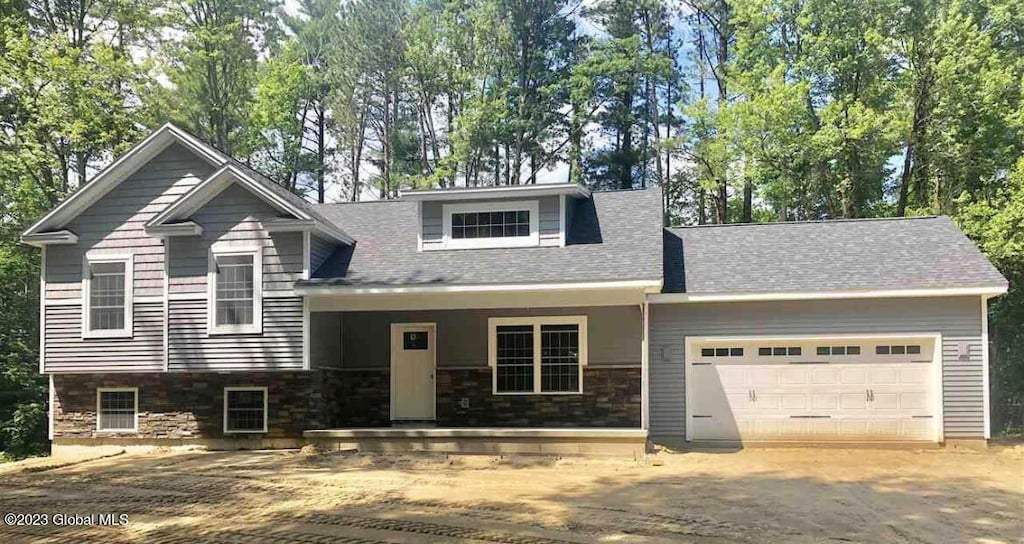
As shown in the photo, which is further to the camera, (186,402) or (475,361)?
(475,361)

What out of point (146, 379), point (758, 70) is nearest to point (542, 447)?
point (146, 379)

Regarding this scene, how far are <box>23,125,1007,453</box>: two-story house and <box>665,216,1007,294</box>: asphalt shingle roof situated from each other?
60mm

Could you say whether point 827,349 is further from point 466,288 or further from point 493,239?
point 466,288

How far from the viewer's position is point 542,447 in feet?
45.6

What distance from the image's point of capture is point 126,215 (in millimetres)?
15312

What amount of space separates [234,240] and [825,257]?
10971 mm

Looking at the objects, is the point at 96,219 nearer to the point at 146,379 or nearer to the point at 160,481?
the point at 146,379

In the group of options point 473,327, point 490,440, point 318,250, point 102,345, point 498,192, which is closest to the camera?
point 490,440

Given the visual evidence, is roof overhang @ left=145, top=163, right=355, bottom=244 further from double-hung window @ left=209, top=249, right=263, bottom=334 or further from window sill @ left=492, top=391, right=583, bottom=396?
window sill @ left=492, top=391, right=583, bottom=396

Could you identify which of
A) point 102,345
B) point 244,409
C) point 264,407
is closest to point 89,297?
point 102,345

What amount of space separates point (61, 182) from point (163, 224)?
458 inches

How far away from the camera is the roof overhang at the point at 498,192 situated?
15.6 m

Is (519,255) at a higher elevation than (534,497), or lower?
higher

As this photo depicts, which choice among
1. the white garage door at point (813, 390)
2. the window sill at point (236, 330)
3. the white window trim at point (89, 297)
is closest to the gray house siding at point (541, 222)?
the white garage door at point (813, 390)
